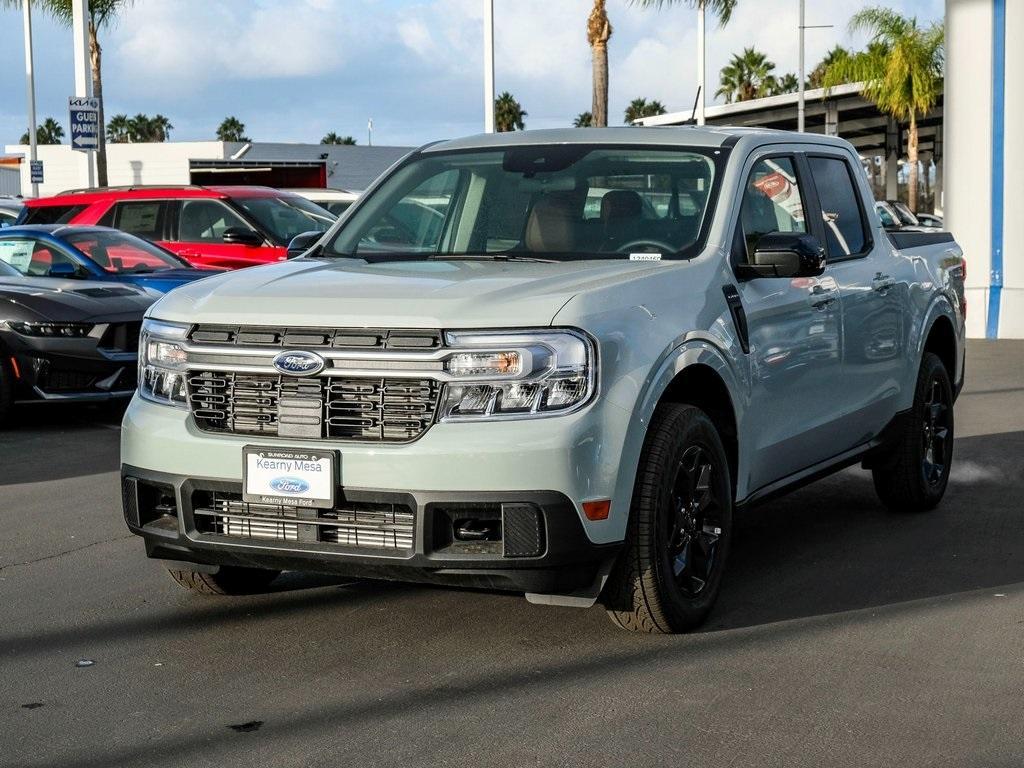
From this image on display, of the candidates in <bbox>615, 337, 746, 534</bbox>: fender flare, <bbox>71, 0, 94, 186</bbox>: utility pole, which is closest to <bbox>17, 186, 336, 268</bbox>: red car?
<bbox>71, 0, 94, 186</bbox>: utility pole

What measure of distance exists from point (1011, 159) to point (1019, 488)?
36.3 feet

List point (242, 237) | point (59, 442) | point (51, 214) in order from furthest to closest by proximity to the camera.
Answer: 1. point (51, 214)
2. point (242, 237)
3. point (59, 442)

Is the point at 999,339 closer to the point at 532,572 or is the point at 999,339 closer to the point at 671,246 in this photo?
the point at 671,246

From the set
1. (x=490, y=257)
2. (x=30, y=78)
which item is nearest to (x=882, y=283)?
(x=490, y=257)

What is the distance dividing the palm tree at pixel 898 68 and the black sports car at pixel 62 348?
4463 centimetres

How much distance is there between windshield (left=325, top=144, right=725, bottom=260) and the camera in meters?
5.72

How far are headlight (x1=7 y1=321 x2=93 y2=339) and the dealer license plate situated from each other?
644 cm

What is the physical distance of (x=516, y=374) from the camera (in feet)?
15.1

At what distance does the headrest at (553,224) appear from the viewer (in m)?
5.77

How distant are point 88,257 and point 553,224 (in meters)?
8.13

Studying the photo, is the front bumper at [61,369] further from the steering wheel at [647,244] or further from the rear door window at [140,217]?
the rear door window at [140,217]

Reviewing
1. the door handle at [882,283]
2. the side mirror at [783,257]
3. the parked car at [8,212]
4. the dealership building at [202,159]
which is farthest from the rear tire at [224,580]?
the dealership building at [202,159]

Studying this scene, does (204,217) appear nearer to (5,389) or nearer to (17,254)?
(17,254)

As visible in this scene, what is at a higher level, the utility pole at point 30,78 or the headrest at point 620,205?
the utility pole at point 30,78
